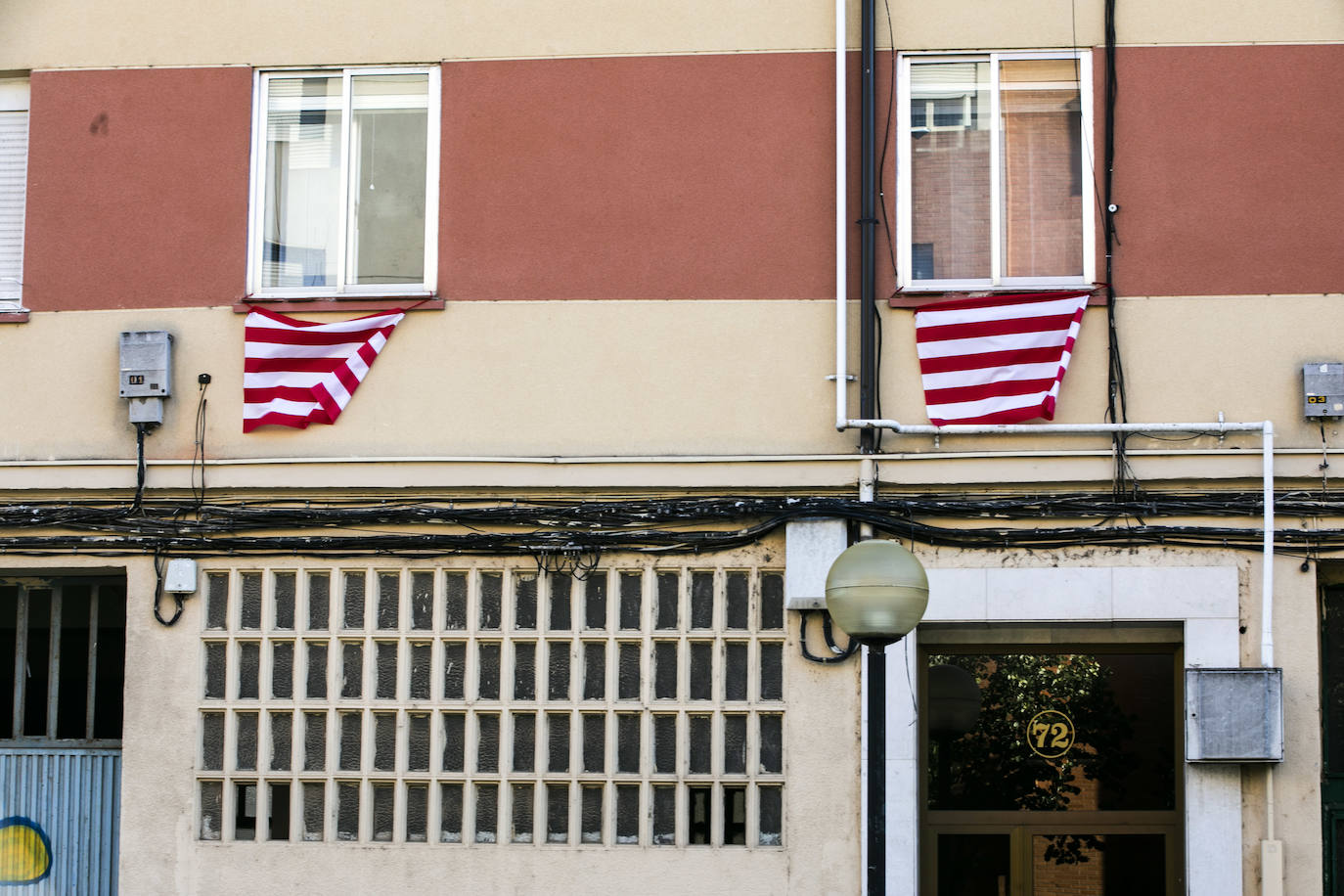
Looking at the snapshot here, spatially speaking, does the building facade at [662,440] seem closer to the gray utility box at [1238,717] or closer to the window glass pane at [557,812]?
the window glass pane at [557,812]

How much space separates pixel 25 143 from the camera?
9.82 m

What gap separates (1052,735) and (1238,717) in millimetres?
1166

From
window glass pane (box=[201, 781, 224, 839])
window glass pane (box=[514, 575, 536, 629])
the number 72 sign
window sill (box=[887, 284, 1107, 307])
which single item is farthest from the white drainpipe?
window glass pane (box=[201, 781, 224, 839])

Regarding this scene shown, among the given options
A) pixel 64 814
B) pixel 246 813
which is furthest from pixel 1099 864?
pixel 64 814

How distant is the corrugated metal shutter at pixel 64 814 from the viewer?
31.4 ft

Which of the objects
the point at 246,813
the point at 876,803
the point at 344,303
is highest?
the point at 344,303

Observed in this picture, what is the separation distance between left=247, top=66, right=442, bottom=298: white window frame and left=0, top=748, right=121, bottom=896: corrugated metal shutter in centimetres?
309

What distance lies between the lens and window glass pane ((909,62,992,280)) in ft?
30.6

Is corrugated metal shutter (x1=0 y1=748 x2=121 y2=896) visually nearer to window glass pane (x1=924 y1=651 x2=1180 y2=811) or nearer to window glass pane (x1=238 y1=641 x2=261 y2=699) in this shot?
window glass pane (x1=238 y1=641 x2=261 y2=699)

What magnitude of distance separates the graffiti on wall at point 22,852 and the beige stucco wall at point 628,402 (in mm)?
2128

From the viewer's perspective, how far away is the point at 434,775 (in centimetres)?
899

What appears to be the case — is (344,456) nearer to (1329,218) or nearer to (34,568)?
(34,568)

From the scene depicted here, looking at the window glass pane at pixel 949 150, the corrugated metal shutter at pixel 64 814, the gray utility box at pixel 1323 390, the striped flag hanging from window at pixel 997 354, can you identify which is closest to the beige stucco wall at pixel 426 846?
the corrugated metal shutter at pixel 64 814

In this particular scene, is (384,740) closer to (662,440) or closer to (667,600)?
(667,600)
